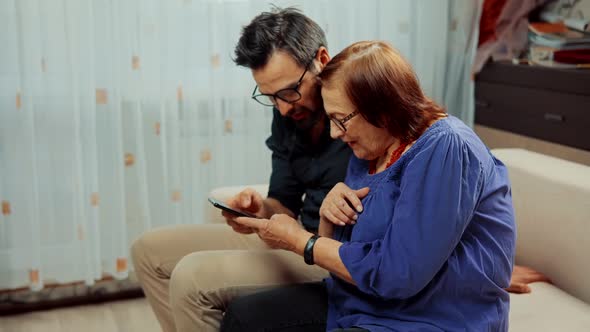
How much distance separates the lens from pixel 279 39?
1.70 meters

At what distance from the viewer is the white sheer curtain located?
8.34 feet

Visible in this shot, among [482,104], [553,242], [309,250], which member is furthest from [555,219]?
[482,104]

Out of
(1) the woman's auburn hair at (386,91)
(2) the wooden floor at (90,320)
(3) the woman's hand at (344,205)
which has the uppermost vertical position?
(1) the woman's auburn hair at (386,91)

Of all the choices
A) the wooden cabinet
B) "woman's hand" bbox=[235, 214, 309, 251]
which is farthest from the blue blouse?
the wooden cabinet

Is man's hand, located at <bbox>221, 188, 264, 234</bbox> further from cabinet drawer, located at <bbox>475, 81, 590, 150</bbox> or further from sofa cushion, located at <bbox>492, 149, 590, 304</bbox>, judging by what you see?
cabinet drawer, located at <bbox>475, 81, 590, 150</bbox>

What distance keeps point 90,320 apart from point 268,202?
110 cm

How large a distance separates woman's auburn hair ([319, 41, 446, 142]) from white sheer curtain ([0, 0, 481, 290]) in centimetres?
142

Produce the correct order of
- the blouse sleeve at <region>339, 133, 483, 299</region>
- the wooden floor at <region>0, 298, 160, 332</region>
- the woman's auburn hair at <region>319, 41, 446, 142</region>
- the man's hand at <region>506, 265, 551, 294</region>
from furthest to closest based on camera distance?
the wooden floor at <region>0, 298, 160, 332</region> < the man's hand at <region>506, 265, 551, 294</region> < the woman's auburn hair at <region>319, 41, 446, 142</region> < the blouse sleeve at <region>339, 133, 483, 299</region>

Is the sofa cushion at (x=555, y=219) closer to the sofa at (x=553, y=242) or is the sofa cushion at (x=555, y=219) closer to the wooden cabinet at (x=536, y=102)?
the sofa at (x=553, y=242)

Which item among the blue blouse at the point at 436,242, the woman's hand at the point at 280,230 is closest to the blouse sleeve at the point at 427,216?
the blue blouse at the point at 436,242

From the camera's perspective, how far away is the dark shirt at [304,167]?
1.80 meters

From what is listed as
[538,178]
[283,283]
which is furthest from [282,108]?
[538,178]

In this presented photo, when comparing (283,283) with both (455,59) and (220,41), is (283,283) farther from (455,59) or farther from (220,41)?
(455,59)

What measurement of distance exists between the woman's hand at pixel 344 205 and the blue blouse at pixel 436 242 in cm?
2
